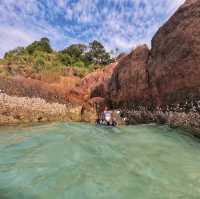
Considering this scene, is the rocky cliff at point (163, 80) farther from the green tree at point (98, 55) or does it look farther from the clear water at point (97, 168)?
the green tree at point (98, 55)

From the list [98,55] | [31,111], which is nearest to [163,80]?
[31,111]

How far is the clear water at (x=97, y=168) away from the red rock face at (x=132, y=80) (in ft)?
25.1

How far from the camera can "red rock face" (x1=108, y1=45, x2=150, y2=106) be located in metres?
19.3

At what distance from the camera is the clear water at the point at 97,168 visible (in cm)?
628

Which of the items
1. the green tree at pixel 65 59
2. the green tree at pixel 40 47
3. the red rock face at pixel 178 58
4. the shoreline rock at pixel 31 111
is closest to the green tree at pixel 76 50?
the green tree at pixel 65 59

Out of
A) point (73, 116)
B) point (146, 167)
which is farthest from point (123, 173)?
point (73, 116)

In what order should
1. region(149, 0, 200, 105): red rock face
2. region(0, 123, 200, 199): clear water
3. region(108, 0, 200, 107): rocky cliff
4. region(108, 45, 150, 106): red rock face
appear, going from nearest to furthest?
region(0, 123, 200, 199): clear water
region(149, 0, 200, 105): red rock face
region(108, 0, 200, 107): rocky cliff
region(108, 45, 150, 106): red rock face

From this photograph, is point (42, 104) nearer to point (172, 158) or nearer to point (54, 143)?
point (54, 143)

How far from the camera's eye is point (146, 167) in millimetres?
8000

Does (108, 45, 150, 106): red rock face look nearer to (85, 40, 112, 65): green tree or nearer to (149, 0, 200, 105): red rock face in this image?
(149, 0, 200, 105): red rock face

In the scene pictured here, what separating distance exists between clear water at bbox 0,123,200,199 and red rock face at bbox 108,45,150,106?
25.1ft

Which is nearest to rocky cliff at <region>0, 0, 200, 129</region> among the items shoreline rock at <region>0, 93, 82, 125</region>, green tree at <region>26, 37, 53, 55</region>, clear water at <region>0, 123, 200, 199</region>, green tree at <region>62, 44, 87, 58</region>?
shoreline rock at <region>0, 93, 82, 125</region>

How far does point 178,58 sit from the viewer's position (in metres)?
15.6

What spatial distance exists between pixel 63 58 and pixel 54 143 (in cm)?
3439
